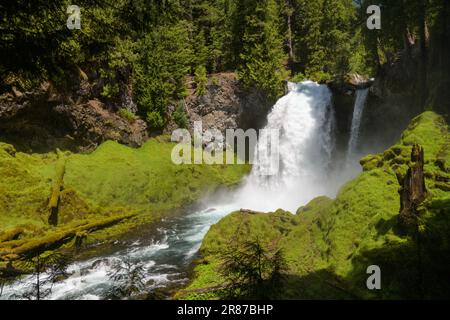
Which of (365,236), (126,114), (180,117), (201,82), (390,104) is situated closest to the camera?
(365,236)

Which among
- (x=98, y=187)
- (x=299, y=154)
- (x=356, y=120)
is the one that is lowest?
(x=98, y=187)

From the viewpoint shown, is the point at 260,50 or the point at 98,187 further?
the point at 260,50

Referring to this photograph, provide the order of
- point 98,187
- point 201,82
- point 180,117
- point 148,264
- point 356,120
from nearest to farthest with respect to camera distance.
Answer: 1. point 148,264
2. point 98,187
3. point 356,120
4. point 180,117
5. point 201,82

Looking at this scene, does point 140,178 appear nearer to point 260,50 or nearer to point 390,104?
point 260,50

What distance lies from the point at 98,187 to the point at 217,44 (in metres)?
21.7

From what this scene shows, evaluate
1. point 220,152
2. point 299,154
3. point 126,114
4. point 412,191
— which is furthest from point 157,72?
point 412,191

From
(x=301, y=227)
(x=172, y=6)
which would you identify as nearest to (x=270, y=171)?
(x=301, y=227)

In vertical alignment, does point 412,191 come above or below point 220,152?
below

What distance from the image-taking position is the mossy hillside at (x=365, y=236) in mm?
9359

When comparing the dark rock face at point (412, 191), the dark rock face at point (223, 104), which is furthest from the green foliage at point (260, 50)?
the dark rock face at point (412, 191)

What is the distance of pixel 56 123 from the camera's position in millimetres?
25125

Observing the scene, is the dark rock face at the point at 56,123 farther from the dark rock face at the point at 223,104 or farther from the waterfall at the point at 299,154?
the waterfall at the point at 299,154

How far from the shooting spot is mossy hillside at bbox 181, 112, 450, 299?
9.36 metres

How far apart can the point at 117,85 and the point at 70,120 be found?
5607 millimetres
